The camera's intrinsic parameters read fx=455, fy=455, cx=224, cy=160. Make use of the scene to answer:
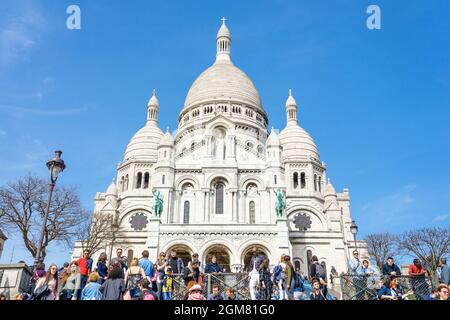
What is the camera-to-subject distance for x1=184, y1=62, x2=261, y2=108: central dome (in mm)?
59069

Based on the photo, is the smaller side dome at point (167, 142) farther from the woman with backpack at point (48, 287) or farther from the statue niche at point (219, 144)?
the woman with backpack at point (48, 287)

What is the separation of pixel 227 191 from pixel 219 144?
587cm

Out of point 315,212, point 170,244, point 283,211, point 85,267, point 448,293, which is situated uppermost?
point 315,212

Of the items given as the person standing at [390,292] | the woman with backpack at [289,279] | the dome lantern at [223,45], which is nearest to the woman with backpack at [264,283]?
the woman with backpack at [289,279]

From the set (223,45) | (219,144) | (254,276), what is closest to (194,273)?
(254,276)

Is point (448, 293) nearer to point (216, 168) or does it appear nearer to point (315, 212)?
point (216, 168)

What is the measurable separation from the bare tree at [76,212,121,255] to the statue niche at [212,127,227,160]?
11.8 m

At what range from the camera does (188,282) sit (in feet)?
41.7

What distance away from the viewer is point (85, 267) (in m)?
13.6

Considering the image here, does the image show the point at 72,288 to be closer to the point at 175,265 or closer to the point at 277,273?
the point at 175,265

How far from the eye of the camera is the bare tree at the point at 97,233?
36.8 meters
